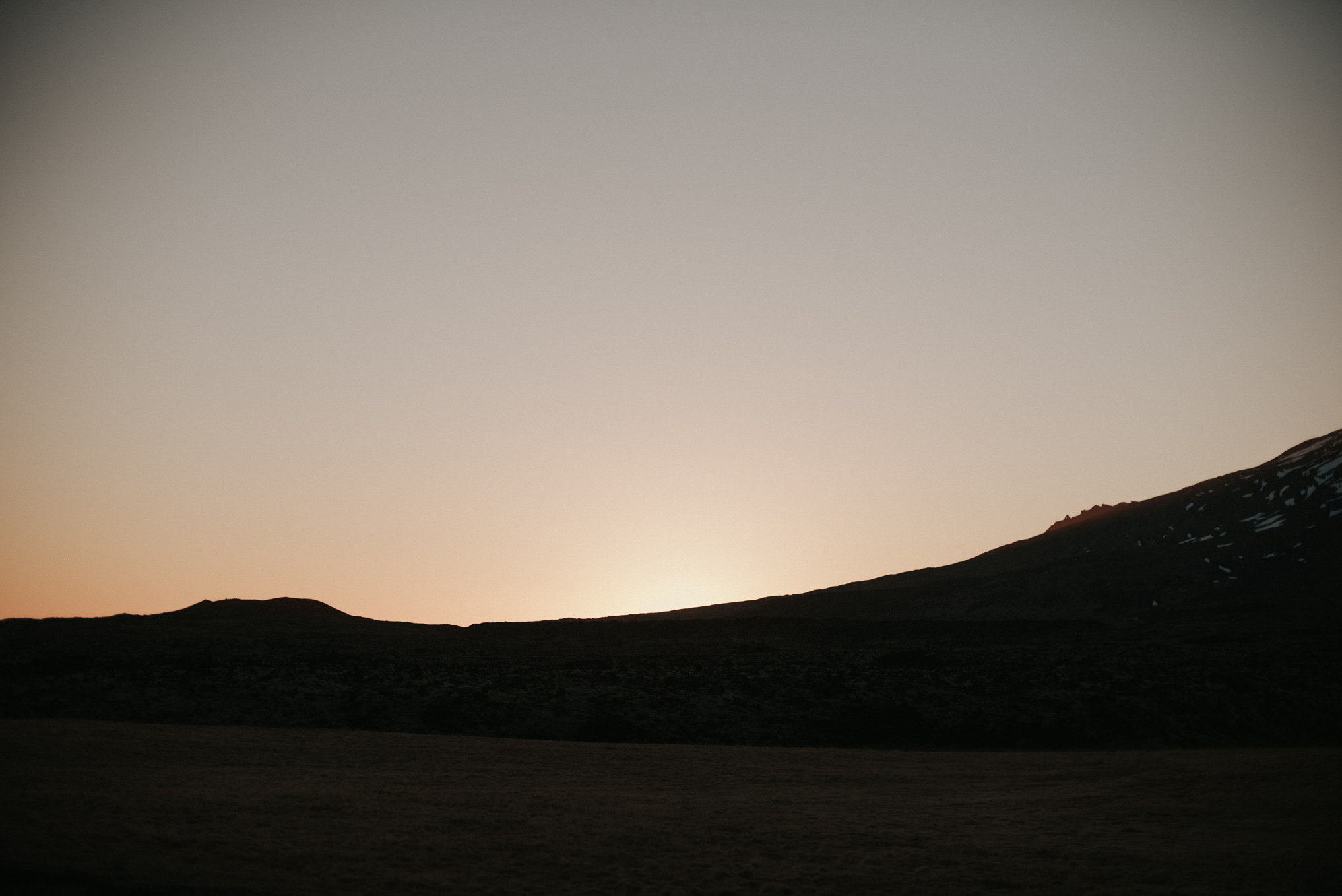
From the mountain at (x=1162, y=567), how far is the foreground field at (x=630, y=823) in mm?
68968

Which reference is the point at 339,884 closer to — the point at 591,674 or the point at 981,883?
the point at 981,883

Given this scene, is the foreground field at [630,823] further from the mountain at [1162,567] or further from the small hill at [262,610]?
the mountain at [1162,567]

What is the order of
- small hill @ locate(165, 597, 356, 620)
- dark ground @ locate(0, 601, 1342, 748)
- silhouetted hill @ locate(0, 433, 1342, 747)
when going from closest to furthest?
dark ground @ locate(0, 601, 1342, 748) < silhouetted hill @ locate(0, 433, 1342, 747) < small hill @ locate(165, 597, 356, 620)

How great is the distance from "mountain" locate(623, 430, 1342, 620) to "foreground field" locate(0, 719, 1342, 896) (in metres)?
69.0

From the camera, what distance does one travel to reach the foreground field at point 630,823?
15.8m

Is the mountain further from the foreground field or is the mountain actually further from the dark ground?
the foreground field

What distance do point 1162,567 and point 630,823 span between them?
98.7 m

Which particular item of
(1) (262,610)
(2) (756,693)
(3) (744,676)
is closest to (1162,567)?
(3) (744,676)

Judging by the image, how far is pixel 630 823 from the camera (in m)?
20.5

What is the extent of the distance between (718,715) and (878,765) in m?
11.2

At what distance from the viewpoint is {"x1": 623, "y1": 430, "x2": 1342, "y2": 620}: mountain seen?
91.2 m

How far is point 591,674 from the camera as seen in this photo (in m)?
46.4

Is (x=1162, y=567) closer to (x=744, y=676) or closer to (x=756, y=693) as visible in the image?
(x=744, y=676)

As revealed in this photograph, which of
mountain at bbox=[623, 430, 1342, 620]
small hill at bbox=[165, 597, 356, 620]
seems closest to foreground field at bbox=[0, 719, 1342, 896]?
small hill at bbox=[165, 597, 356, 620]
